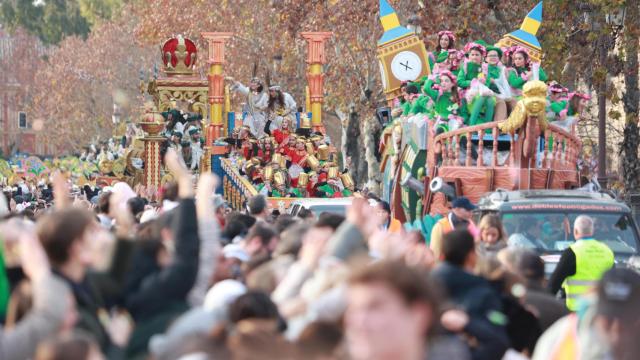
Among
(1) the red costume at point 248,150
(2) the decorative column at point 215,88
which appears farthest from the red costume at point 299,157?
(2) the decorative column at point 215,88

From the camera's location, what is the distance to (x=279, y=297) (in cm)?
807

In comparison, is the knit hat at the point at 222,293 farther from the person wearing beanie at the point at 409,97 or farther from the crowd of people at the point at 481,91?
the person wearing beanie at the point at 409,97

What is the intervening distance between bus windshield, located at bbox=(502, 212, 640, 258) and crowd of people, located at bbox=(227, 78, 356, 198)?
44.3 ft

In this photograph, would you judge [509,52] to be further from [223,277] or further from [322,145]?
[223,277]

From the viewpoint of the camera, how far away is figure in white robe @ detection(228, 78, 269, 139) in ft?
108

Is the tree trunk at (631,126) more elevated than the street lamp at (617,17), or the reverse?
the street lamp at (617,17)

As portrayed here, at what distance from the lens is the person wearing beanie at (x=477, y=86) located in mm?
21562

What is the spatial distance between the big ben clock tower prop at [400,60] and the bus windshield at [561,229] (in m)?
9.52

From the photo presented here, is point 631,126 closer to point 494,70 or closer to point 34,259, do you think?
point 494,70

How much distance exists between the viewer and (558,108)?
21.8 metres

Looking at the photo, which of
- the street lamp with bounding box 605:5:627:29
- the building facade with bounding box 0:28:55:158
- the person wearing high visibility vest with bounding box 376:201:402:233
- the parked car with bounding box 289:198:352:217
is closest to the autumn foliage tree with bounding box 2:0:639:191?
the street lamp with bounding box 605:5:627:29

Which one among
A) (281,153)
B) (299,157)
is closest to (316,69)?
(281,153)

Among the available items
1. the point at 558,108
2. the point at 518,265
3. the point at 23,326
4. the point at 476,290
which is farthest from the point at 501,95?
the point at 23,326

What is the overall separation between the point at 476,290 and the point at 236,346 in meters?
A: 2.31
